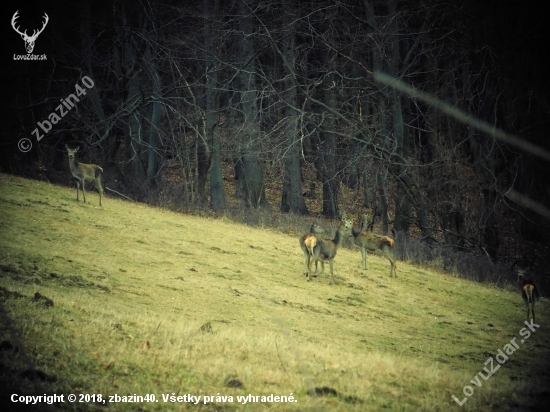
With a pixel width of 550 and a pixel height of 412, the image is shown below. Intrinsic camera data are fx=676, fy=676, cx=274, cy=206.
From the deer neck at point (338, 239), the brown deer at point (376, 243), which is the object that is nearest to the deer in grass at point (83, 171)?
the deer neck at point (338, 239)

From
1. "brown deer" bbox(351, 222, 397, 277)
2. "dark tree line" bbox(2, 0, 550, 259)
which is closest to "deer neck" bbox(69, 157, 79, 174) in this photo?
"dark tree line" bbox(2, 0, 550, 259)

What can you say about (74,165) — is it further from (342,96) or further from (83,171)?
(342,96)

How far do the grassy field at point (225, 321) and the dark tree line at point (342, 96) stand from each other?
531 centimetres

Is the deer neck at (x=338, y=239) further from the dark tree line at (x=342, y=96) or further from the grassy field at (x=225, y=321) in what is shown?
the dark tree line at (x=342, y=96)

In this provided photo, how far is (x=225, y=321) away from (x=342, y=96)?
18.1 metres

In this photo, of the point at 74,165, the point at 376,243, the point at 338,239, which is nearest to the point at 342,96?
the point at 376,243

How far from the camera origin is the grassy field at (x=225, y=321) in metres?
Result: 8.03

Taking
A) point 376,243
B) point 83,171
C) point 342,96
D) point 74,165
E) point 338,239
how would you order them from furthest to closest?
1. point 342,96
2. point 83,171
3. point 74,165
4. point 376,243
5. point 338,239

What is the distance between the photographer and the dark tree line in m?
24.6

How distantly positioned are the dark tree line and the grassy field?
5.31 metres

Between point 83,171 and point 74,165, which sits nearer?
point 74,165

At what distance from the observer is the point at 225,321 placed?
12734mm

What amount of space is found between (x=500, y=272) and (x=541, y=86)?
738 centimetres

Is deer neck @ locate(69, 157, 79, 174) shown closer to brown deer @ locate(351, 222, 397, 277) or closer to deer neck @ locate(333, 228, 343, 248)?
deer neck @ locate(333, 228, 343, 248)
